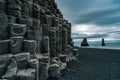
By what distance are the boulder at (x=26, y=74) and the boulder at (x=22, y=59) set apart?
0.53 meters

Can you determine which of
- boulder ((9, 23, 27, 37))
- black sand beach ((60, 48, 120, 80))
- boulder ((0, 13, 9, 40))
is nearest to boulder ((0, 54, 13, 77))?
boulder ((9, 23, 27, 37))

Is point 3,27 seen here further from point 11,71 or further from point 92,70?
point 92,70

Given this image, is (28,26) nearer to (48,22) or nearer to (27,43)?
(27,43)

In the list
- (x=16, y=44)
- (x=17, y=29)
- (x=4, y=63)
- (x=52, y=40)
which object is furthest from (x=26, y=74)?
(x=52, y=40)

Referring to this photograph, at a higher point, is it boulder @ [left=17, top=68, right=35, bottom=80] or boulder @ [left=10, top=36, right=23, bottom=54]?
boulder @ [left=10, top=36, right=23, bottom=54]

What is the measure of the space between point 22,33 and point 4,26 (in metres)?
1.92

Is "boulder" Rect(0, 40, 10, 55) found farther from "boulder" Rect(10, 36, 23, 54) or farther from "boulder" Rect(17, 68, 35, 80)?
"boulder" Rect(17, 68, 35, 80)

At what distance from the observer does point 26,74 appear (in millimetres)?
17156

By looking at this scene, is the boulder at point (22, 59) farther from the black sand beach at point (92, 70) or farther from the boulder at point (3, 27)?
the black sand beach at point (92, 70)

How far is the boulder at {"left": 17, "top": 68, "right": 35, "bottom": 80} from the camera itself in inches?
661

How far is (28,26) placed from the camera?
75.8 feet

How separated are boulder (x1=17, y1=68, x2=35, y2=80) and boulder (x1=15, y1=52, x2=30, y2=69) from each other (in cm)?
53

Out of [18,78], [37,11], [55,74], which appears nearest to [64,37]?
[37,11]

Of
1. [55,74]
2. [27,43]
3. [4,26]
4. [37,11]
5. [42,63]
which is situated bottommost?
[55,74]
